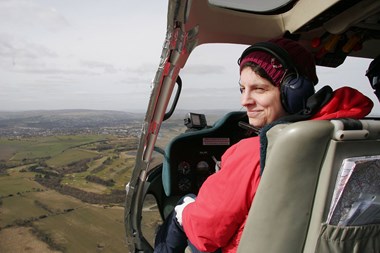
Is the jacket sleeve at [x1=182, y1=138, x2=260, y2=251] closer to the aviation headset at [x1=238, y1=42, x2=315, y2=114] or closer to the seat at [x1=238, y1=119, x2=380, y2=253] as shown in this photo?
the seat at [x1=238, y1=119, x2=380, y2=253]

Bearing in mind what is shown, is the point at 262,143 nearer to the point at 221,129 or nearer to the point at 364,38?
the point at 221,129

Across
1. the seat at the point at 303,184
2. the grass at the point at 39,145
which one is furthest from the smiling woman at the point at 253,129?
the grass at the point at 39,145

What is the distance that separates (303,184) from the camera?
3.03 ft

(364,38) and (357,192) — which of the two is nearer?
(357,192)

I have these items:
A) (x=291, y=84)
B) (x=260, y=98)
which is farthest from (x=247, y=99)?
(x=291, y=84)

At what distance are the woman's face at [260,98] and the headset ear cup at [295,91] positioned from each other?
0.05 metres

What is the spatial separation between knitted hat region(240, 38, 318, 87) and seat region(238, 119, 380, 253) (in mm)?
363

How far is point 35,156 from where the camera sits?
36.6m

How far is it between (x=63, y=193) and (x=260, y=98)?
2781 centimetres

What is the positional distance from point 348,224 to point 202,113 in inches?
62.8

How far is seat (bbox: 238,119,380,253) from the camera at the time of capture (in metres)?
0.88

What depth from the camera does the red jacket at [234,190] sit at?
101 centimetres

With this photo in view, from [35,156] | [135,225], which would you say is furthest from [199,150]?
[35,156]

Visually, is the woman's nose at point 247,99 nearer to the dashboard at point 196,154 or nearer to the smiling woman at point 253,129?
the smiling woman at point 253,129
